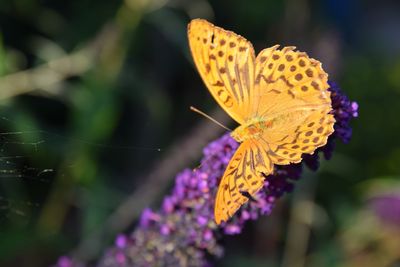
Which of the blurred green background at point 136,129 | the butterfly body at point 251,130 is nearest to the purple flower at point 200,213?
the butterfly body at point 251,130

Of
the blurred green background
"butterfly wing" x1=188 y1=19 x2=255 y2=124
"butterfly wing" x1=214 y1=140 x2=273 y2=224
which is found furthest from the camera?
the blurred green background

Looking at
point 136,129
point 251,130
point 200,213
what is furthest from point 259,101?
point 136,129

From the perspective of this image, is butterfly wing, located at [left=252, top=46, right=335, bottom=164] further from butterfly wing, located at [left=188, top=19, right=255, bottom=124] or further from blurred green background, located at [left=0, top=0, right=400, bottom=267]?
blurred green background, located at [left=0, top=0, right=400, bottom=267]

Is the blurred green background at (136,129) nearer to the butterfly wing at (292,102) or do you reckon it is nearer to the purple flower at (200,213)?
the purple flower at (200,213)

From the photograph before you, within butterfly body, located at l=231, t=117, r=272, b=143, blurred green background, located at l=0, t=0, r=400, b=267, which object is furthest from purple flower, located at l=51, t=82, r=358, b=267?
blurred green background, located at l=0, t=0, r=400, b=267

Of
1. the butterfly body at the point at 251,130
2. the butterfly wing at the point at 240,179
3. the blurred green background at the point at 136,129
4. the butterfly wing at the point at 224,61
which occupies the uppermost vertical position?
the blurred green background at the point at 136,129

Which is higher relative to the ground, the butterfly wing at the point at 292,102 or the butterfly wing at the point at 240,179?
the butterfly wing at the point at 292,102

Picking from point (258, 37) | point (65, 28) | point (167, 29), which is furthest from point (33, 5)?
point (258, 37)
